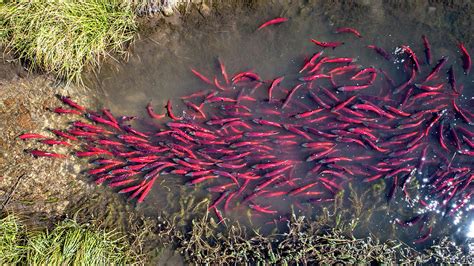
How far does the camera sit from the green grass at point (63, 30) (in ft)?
21.1

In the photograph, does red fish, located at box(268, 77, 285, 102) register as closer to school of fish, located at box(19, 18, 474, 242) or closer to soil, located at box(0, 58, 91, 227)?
school of fish, located at box(19, 18, 474, 242)

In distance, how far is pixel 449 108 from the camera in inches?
271

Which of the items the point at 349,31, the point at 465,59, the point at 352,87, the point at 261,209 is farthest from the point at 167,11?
the point at 465,59

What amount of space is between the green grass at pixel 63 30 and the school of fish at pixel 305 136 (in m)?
0.73

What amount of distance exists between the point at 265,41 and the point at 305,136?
184cm

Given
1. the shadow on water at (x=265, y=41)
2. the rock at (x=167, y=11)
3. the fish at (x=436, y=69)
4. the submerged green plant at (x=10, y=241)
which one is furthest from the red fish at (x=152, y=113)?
the fish at (x=436, y=69)

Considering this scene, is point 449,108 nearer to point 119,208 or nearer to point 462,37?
point 462,37

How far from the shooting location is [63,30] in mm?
6488

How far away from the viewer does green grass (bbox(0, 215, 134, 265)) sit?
6051mm

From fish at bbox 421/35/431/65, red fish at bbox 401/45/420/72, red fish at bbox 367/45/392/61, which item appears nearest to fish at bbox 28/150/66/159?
red fish at bbox 367/45/392/61

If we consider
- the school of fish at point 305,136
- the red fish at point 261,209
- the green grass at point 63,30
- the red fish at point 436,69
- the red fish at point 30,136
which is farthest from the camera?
the red fish at point 436,69

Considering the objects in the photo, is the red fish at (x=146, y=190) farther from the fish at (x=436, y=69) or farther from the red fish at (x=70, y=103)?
the fish at (x=436, y=69)

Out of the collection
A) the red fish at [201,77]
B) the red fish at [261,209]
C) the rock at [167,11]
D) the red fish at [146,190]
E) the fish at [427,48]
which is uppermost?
the rock at [167,11]

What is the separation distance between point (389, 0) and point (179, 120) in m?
4.28
